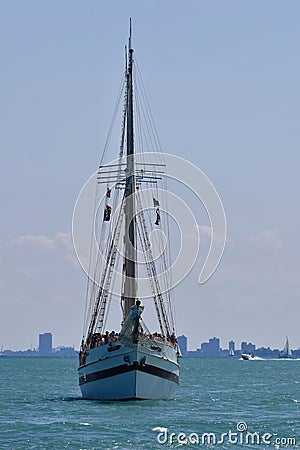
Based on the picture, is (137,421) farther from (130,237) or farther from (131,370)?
(130,237)

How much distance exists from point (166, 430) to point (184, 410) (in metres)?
12.7

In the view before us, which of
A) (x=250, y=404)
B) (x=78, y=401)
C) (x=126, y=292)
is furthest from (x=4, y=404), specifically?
(x=250, y=404)

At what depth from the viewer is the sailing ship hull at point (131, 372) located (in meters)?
71.4

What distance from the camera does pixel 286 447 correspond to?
52.2 metres

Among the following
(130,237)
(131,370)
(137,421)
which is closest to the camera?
(137,421)

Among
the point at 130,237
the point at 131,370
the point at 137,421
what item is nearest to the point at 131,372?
the point at 131,370

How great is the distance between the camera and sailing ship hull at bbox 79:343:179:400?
71.4 metres

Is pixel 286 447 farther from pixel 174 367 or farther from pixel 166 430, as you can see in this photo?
pixel 174 367

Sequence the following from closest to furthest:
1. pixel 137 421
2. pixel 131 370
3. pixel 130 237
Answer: pixel 137 421 → pixel 131 370 → pixel 130 237

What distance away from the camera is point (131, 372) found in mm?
71375

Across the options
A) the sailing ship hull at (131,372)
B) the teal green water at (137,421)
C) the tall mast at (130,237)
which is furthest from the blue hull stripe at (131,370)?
the tall mast at (130,237)

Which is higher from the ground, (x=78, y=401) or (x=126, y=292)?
(x=126, y=292)

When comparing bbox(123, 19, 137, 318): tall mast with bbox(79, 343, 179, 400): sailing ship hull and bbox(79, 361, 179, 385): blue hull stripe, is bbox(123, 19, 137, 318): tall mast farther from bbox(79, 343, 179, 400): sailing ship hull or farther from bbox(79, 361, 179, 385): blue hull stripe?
bbox(79, 361, 179, 385): blue hull stripe

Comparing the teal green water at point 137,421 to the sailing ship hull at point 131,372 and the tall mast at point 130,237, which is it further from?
the tall mast at point 130,237
